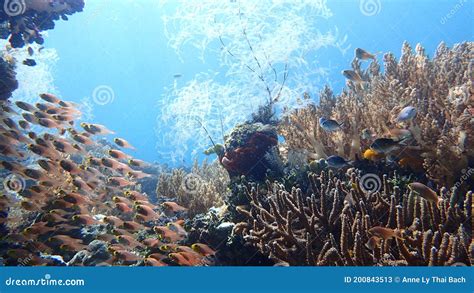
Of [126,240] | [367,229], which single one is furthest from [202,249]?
[367,229]

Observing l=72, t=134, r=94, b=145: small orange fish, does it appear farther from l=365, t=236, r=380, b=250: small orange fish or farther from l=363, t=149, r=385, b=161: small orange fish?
l=365, t=236, r=380, b=250: small orange fish

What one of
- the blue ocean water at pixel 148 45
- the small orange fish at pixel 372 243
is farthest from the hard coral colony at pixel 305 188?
the blue ocean water at pixel 148 45

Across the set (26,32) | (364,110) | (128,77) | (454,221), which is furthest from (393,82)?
(128,77)

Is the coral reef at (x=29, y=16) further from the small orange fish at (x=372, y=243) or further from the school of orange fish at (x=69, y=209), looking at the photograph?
→ the small orange fish at (x=372, y=243)

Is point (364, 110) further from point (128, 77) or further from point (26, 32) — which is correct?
point (128, 77)

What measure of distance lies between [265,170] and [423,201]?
3.43 m

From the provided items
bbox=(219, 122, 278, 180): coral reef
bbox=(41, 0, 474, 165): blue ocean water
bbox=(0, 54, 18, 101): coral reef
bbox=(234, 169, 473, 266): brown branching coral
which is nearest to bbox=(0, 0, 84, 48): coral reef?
bbox=(0, 54, 18, 101): coral reef

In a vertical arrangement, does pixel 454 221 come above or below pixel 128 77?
below

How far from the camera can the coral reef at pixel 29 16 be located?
9.02 metres

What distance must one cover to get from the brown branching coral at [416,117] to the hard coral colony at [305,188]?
21mm

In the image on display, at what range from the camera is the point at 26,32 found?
A: 30.6 ft

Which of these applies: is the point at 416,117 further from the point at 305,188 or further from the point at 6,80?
the point at 6,80

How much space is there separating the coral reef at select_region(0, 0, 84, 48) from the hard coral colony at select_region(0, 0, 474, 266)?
0.11 ft

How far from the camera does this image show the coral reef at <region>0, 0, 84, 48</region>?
9.02 m
